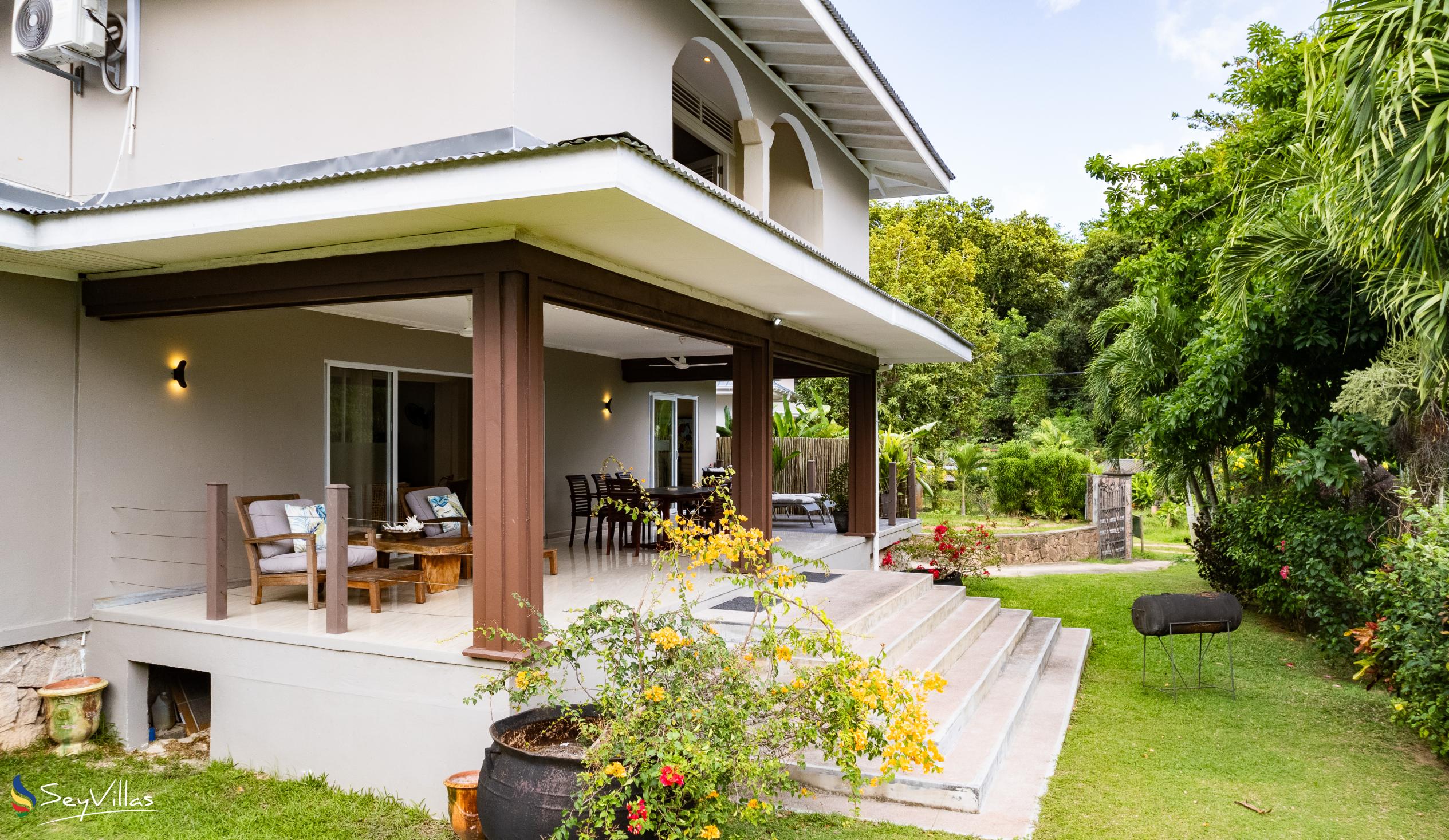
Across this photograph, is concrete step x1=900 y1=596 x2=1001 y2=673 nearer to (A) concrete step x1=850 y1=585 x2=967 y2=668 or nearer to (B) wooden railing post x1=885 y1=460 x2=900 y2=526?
(A) concrete step x1=850 y1=585 x2=967 y2=668

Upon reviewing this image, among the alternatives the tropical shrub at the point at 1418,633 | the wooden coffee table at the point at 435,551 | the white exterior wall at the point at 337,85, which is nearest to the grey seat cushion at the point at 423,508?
the wooden coffee table at the point at 435,551

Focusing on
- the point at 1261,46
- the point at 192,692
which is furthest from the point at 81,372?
the point at 1261,46

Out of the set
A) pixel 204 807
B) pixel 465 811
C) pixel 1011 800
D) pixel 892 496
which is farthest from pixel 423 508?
pixel 892 496

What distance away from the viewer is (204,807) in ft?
17.2

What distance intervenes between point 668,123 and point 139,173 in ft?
13.3

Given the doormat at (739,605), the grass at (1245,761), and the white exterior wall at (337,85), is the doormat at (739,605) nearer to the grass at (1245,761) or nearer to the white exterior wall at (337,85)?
the grass at (1245,761)

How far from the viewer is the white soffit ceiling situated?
779 centimetres

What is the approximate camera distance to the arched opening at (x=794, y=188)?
10664mm

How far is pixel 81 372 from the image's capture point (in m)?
6.57

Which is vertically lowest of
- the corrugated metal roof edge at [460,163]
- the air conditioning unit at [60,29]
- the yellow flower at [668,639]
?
the yellow flower at [668,639]

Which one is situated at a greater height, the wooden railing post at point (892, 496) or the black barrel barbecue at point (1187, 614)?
the wooden railing post at point (892, 496)

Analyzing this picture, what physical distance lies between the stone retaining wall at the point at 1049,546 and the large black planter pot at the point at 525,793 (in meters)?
12.7

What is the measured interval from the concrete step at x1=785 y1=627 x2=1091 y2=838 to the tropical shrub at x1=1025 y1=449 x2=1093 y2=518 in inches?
533

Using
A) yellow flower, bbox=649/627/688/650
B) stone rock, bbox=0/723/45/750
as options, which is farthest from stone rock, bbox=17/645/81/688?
yellow flower, bbox=649/627/688/650
